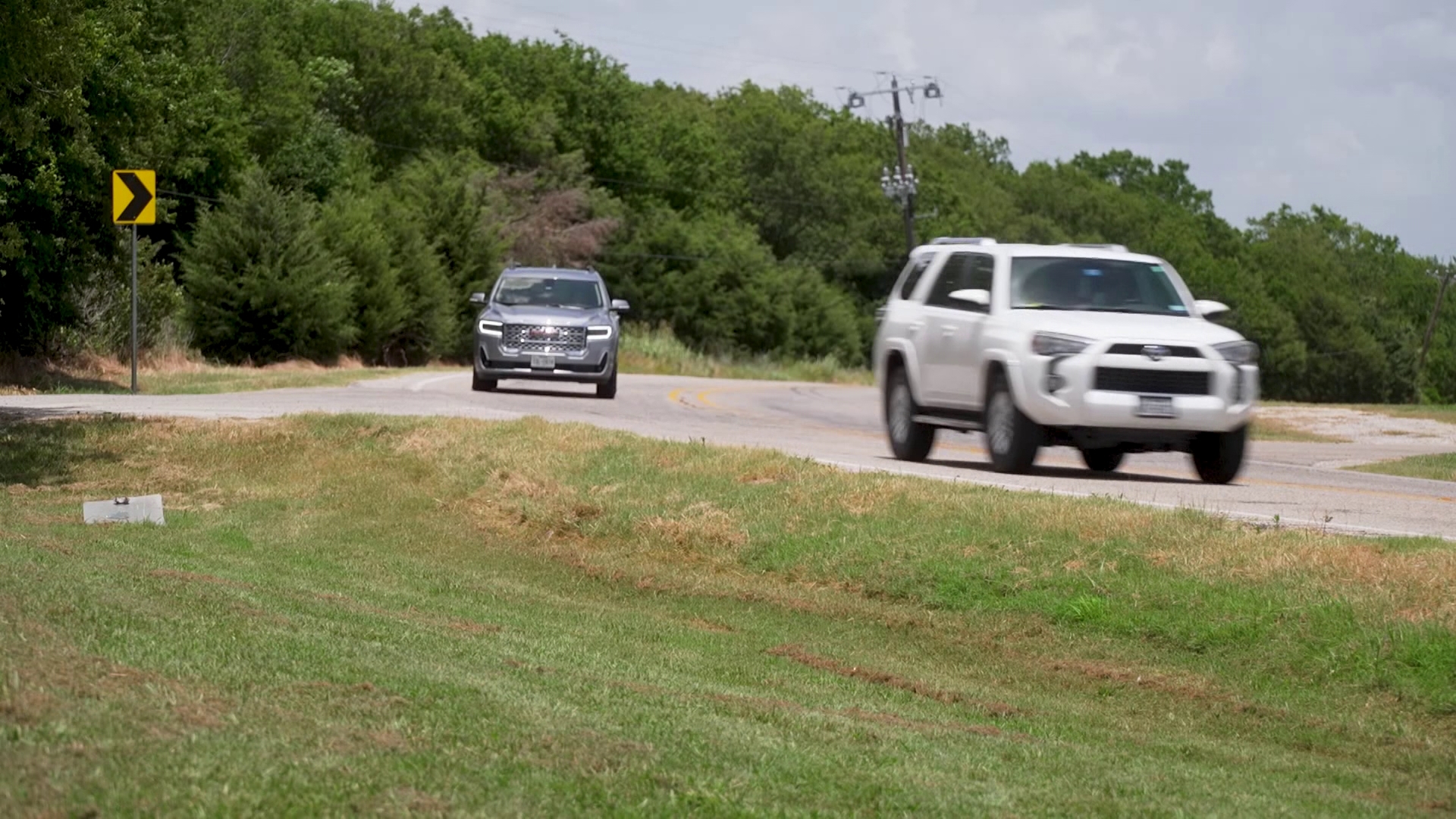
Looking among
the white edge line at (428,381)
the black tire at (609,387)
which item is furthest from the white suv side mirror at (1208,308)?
the white edge line at (428,381)

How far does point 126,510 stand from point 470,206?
41338mm

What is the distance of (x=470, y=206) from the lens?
2183 inches

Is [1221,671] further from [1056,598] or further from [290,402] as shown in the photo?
[290,402]

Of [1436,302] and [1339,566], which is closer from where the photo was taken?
[1339,566]

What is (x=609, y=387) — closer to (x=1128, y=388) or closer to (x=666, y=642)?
(x=1128, y=388)

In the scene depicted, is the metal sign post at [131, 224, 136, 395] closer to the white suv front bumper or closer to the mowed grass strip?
the mowed grass strip

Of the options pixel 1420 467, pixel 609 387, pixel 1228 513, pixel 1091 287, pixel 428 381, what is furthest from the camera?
pixel 428 381

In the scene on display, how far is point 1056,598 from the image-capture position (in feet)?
37.8

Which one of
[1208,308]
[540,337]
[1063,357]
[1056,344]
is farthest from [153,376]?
[1208,308]

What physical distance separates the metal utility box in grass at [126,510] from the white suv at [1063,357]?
6.94 meters

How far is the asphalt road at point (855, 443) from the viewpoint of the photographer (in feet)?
48.0

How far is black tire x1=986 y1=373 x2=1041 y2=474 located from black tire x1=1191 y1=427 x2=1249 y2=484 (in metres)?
1.44

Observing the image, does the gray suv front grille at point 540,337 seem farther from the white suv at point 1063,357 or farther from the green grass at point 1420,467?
the green grass at point 1420,467

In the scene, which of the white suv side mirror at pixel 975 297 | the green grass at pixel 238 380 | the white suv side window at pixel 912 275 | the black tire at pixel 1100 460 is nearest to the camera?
the white suv side mirror at pixel 975 297
